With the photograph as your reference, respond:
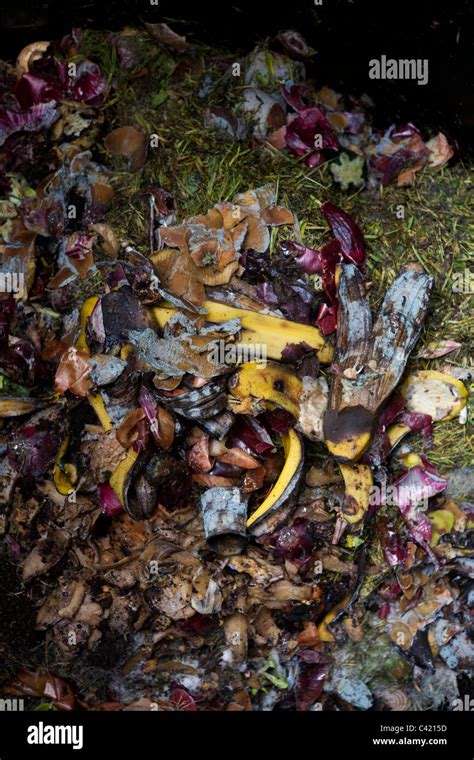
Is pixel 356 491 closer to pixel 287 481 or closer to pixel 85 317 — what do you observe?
pixel 287 481

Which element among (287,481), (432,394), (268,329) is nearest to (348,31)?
(268,329)

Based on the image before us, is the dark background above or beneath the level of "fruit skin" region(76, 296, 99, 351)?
above

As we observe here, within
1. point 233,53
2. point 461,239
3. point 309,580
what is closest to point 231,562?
point 309,580

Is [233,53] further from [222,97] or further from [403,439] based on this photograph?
[403,439]

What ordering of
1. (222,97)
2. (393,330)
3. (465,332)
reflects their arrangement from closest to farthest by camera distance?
(393,330), (465,332), (222,97)

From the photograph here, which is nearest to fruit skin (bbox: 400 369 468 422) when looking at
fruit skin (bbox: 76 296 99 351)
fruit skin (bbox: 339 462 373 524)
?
fruit skin (bbox: 339 462 373 524)

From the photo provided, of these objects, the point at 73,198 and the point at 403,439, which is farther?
the point at 73,198

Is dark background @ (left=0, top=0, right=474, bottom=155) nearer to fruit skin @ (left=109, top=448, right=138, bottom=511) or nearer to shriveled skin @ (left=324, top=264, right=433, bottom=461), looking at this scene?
shriveled skin @ (left=324, top=264, right=433, bottom=461)
